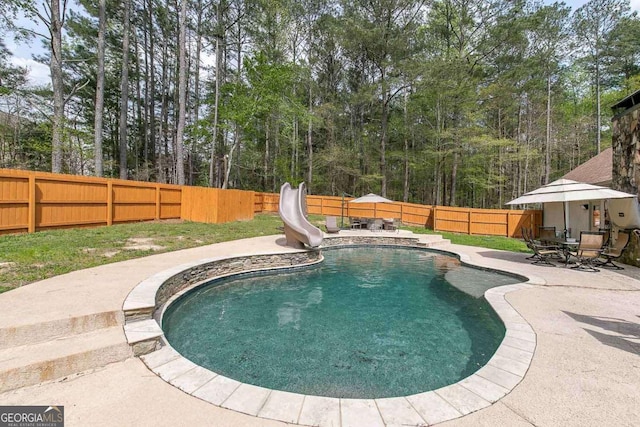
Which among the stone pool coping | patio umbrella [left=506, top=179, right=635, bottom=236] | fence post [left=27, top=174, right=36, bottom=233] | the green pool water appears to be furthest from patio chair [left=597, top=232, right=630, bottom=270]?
fence post [left=27, top=174, right=36, bottom=233]

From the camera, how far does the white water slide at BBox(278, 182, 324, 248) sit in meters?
8.15

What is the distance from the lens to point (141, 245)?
23.5ft

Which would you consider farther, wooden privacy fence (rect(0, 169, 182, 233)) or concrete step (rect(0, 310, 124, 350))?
wooden privacy fence (rect(0, 169, 182, 233))

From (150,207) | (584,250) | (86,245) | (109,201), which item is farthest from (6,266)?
(584,250)

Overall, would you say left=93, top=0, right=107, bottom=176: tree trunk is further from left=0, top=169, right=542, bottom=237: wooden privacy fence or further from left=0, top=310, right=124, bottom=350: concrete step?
left=0, top=310, right=124, bottom=350: concrete step

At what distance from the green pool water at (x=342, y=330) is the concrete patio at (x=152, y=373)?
0.79 meters

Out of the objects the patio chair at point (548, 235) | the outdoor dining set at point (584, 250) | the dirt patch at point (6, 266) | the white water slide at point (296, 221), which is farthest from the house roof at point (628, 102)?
the dirt patch at point (6, 266)

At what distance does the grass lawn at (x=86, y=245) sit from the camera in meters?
4.65

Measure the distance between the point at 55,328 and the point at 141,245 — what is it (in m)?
4.74

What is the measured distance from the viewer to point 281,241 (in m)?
9.31

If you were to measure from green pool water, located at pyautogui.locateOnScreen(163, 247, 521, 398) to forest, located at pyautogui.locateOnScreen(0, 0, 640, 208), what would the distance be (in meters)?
10.6

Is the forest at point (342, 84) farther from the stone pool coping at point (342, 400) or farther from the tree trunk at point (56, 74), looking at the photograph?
the stone pool coping at point (342, 400)

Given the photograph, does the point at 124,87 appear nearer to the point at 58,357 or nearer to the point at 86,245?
the point at 86,245

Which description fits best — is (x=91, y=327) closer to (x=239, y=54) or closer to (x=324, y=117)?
(x=324, y=117)
